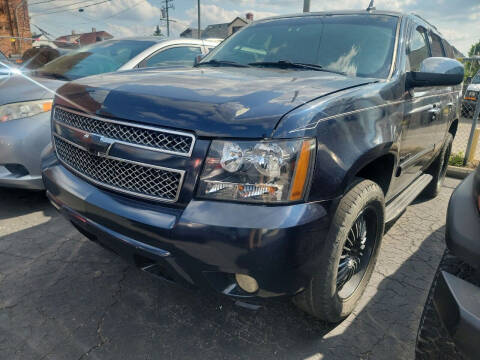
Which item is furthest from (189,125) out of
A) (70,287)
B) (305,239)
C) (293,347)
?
(70,287)

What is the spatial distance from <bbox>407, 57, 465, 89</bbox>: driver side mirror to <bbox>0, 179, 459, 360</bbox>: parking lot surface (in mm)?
1408

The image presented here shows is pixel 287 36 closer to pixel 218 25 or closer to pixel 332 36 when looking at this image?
pixel 332 36

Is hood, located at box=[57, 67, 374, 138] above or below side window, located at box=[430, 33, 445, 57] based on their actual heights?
below

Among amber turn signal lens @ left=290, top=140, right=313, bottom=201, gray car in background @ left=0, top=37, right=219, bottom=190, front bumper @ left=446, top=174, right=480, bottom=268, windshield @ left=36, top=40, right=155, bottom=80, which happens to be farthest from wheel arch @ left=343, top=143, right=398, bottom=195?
windshield @ left=36, top=40, right=155, bottom=80

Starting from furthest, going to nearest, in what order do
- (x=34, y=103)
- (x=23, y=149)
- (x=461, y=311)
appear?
(x=34, y=103)
(x=23, y=149)
(x=461, y=311)

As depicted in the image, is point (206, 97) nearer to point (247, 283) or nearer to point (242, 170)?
point (242, 170)

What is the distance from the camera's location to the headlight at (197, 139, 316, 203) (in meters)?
1.49

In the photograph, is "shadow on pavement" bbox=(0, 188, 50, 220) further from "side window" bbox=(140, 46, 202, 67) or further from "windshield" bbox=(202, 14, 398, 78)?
"windshield" bbox=(202, 14, 398, 78)

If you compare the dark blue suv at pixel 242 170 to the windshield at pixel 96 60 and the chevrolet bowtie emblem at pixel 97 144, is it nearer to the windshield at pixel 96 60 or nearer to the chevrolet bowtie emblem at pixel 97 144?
the chevrolet bowtie emblem at pixel 97 144

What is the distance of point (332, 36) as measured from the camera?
2.66 meters

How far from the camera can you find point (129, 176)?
5.63 ft

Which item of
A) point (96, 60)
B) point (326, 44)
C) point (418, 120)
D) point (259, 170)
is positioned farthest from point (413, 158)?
point (96, 60)

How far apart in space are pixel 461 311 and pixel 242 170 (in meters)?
0.93

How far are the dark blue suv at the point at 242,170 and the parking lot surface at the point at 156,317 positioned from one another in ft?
0.69
